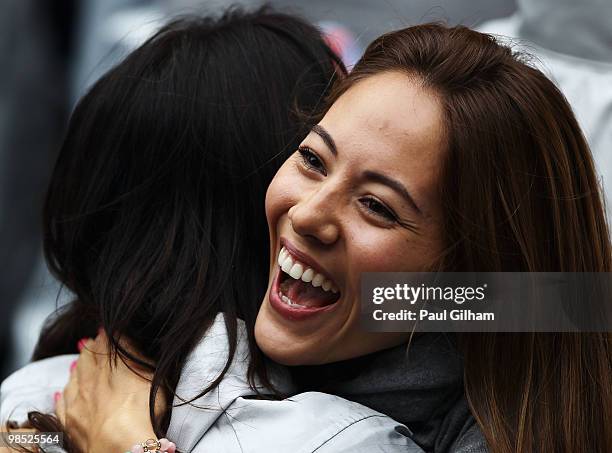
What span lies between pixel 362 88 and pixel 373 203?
0.65 ft

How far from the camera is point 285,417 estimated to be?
1.50 metres

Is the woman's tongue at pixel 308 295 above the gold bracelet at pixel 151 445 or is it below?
above

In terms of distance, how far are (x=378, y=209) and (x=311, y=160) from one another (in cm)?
16

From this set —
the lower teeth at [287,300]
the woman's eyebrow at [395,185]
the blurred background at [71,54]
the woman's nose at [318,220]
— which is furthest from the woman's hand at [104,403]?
the blurred background at [71,54]

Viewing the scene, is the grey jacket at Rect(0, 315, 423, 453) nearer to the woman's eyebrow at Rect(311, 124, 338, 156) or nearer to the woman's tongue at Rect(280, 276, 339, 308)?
the woman's tongue at Rect(280, 276, 339, 308)

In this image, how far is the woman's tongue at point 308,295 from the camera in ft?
5.11

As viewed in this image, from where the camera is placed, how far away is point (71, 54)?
3.91 m

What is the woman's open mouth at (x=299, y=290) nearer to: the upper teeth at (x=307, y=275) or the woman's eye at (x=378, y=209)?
the upper teeth at (x=307, y=275)

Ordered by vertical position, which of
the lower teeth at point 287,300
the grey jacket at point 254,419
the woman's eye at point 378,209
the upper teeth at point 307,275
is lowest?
the grey jacket at point 254,419

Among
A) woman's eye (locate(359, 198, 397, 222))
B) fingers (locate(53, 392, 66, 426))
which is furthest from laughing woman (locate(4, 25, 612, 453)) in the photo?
fingers (locate(53, 392, 66, 426))

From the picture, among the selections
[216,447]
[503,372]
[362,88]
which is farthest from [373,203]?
[216,447]

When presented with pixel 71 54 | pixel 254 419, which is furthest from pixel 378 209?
pixel 71 54

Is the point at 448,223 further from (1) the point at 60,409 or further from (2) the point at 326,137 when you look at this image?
(1) the point at 60,409

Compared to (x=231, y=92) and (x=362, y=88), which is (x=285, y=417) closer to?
(x=362, y=88)
